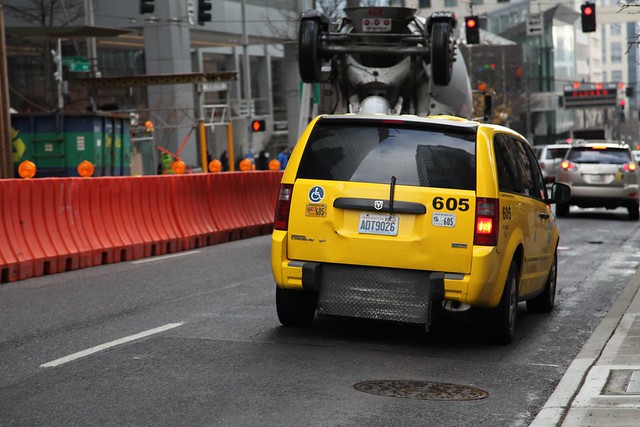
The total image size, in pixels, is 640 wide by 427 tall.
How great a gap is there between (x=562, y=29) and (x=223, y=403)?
121 meters

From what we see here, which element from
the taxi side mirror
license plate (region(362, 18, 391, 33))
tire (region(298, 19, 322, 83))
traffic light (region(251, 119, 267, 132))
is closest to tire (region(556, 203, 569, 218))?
license plate (region(362, 18, 391, 33))

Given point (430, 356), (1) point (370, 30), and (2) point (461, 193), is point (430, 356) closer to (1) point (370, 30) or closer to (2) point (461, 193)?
(2) point (461, 193)

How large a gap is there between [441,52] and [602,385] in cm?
1016

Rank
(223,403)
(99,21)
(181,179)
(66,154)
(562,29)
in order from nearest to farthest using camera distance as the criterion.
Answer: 1. (223,403)
2. (181,179)
3. (66,154)
4. (99,21)
5. (562,29)

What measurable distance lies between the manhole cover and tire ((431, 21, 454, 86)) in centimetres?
990

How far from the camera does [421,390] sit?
301 inches

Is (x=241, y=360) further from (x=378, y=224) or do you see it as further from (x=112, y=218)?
(x=112, y=218)

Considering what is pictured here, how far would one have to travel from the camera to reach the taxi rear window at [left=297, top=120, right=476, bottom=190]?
9.12m

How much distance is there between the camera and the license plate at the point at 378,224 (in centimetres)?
905

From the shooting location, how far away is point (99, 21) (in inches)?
1981

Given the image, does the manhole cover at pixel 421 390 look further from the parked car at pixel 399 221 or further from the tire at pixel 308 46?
the tire at pixel 308 46

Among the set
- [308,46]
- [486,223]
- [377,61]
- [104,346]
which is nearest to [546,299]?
[486,223]

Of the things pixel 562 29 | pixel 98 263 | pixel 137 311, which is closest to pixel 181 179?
pixel 98 263

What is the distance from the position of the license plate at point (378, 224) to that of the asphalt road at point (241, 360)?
2.94ft
